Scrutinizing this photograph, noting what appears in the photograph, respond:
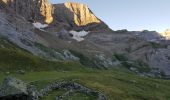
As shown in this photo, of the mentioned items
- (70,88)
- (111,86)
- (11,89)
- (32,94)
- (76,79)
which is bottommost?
(111,86)

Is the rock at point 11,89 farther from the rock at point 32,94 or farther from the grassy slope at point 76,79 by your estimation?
the grassy slope at point 76,79

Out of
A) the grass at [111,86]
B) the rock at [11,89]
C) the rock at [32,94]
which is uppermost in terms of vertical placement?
the rock at [11,89]

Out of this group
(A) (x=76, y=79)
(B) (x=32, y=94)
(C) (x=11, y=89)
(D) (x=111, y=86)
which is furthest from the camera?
(D) (x=111, y=86)

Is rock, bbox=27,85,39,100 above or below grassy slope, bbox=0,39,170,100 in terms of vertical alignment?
above

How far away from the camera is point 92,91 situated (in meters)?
71.4

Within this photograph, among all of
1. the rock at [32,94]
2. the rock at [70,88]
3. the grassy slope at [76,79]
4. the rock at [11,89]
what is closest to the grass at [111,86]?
the grassy slope at [76,79]

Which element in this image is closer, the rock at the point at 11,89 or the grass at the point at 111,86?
the rock at the point at 11,89

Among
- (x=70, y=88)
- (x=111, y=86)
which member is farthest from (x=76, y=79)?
(x=70, y=88)

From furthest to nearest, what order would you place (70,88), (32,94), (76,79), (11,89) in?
(76,79) → (70,88) → (32,94) → (11,89)

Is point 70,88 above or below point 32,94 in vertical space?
below

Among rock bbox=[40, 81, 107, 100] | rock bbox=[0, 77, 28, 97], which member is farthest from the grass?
rock bbox=[0, 77, 28, 97]

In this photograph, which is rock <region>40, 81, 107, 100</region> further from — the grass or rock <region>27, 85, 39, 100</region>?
rock <region>27, 85, 39, 100</region>

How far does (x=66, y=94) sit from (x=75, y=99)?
1.97 meters

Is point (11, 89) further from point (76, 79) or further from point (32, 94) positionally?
point (76, 79)
